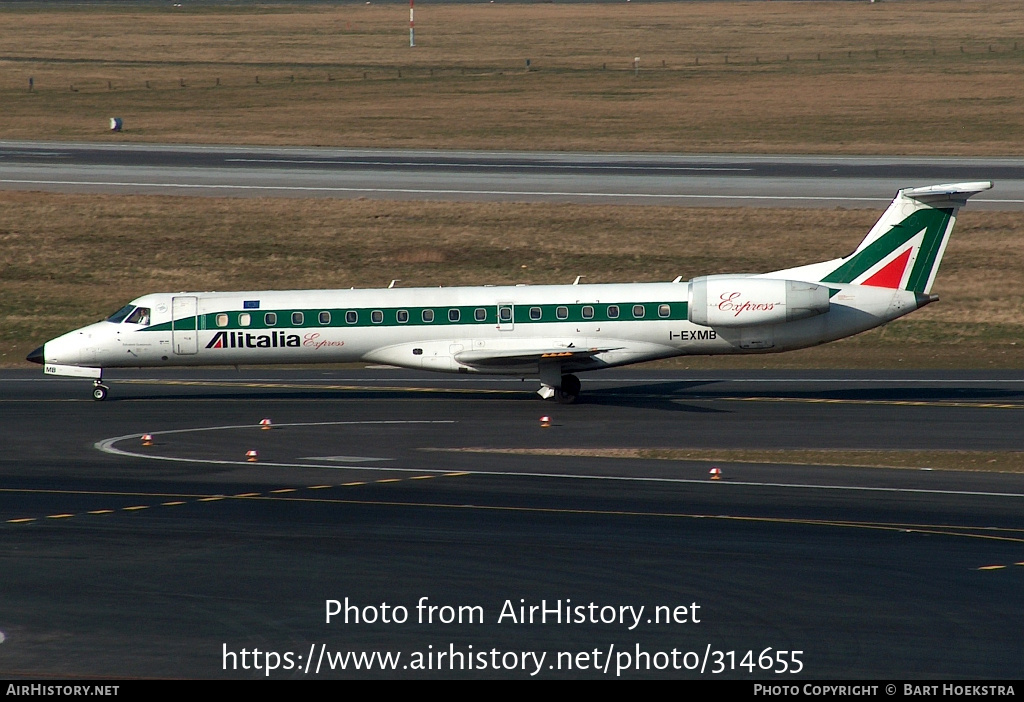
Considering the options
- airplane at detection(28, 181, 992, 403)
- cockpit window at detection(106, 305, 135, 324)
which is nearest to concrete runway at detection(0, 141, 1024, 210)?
airplane at detection(28, 181, 992, 403)

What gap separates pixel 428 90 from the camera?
103m

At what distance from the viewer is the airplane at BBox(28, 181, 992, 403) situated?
35.5m

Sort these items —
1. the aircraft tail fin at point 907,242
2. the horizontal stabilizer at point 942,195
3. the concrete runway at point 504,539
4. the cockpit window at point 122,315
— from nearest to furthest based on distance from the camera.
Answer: the concrete runway at point 504,539, the horizontal stabilizer at point 942,195, the aircraft tail fin at point 907,242, the cockpit window at point 122,315

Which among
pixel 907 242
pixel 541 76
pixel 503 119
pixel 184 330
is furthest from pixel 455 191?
pixel 541 76

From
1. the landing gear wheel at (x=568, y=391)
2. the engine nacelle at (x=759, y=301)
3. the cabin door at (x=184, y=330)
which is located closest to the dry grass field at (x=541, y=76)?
the engine nacelle at (x=759, y=301)

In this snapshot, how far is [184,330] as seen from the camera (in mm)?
36875

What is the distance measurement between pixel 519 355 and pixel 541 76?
78155mm

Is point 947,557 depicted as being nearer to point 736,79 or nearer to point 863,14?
point 736,79

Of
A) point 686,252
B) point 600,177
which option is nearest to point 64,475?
point 686,252

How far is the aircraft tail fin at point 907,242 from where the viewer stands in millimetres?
35750

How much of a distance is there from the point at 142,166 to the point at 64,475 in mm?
48527

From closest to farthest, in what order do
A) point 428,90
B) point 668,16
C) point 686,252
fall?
1. point 686,252
2. point 428,90
3. point 668,16

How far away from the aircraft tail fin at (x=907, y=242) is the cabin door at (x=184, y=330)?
17.4m

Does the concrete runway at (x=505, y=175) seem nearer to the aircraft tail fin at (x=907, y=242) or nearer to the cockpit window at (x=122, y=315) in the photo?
the aircraft tail fin at (x=907, y=242)
